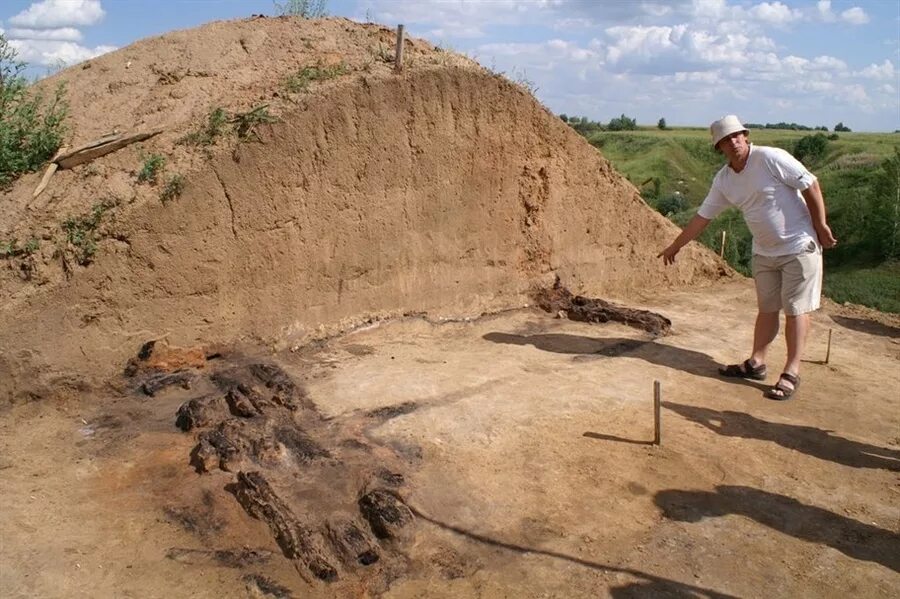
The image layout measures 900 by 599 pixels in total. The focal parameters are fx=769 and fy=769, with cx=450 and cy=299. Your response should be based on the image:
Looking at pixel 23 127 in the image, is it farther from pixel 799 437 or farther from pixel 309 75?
pixel 799 437

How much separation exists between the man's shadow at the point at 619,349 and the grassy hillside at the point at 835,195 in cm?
260

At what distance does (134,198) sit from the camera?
17.5ft

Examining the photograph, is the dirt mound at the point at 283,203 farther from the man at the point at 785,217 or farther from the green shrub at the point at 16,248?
the man at the point at 785,217

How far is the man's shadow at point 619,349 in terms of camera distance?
626 cm

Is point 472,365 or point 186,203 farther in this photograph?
point 472,365

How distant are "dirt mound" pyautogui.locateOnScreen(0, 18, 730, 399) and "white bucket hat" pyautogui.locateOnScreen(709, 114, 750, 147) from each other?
227 centimetres

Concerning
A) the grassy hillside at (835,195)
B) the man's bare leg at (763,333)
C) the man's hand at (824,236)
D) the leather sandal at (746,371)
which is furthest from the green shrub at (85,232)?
the grassy hillside at (835,195)

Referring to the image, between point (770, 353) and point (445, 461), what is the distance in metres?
3.65

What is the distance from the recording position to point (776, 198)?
18.1 feet

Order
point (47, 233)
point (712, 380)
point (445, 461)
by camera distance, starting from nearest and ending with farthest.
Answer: point (445, 461) < point (47, 233) < point (712, 380)

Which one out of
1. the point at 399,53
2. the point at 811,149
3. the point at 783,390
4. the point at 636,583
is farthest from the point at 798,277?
the point at 811,149

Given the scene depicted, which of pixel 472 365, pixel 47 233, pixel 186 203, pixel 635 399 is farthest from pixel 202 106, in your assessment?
pixel 635 399

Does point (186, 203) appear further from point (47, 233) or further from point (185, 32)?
point (185, 32)

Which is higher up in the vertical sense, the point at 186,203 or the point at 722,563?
the point at 186,203
